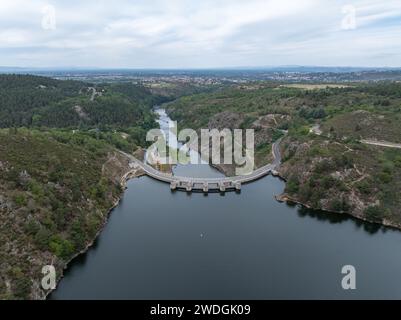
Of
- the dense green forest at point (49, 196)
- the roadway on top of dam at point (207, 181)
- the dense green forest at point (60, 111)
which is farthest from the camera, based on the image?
the dense green forest at point (60, 111)

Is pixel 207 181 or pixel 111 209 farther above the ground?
pixel 207 181

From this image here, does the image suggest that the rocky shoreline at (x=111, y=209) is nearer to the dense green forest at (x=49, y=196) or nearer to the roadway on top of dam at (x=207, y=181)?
the dense green forest at (x=49, y=196)

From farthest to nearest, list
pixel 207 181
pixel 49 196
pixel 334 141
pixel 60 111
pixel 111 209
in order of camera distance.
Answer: pixel 60 111, pixel 334 141, pixel 207 181, pixel 111 209, pixel 49 196

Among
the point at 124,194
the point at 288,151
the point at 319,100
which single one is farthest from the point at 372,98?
the point at 124,194

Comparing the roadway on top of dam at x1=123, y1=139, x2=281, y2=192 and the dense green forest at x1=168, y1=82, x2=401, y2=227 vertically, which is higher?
the dense green forest at x1=168, y1=82, x2=401, y2=227

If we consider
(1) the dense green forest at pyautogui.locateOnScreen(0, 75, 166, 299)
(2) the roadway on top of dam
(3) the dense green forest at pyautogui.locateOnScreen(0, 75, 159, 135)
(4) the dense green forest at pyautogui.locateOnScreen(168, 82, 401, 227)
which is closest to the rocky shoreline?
(1) the dense green forest at pyautogui.locateOnScreen(0, 75, 166, 299)

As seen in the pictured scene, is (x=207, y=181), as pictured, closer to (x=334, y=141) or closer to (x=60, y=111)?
(x=334, y=141)

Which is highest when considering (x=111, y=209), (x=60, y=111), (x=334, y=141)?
(x=60, y=111)

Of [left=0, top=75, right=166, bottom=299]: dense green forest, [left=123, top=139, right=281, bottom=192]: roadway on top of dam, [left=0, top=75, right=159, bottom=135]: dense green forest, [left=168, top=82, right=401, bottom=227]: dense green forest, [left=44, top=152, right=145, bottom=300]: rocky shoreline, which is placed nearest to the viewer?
[left=0, top=75, right=166, bottom=299]: dense green forest

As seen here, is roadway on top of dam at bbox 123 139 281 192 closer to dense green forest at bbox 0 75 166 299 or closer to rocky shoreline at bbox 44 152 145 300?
rocky shoreline at bbox 44 152 145 300

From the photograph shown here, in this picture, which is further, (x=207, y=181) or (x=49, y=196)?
(x=207, y=181)

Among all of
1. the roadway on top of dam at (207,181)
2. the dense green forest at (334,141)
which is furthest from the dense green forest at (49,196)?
the dense green forest at (334,141)

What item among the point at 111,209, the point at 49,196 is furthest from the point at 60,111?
the point at 49,196
